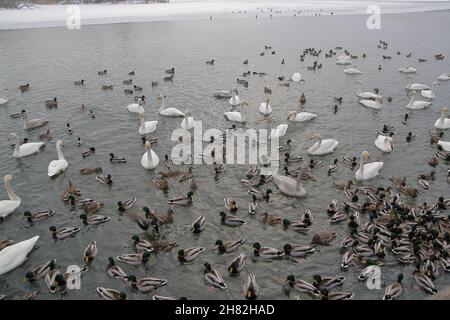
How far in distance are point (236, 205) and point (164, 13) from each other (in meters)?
55.8

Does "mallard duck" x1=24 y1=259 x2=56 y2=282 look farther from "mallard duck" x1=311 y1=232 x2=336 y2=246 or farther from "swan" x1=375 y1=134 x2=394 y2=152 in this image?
"swan" x1=375 y1=134 x2=394 y2=152

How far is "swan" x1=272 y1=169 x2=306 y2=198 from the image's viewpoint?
14395 mm

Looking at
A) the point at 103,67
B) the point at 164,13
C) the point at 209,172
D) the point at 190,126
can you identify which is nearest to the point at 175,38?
the point at 103,67

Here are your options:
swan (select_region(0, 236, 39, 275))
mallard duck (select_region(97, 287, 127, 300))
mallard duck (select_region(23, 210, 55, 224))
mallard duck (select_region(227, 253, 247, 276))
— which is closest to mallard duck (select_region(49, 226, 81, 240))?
swan (select_region(0, 236, 39, 275))

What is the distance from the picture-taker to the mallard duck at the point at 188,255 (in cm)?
1146

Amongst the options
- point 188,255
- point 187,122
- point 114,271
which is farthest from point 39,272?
point 187,122

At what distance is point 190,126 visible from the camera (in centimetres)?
1995

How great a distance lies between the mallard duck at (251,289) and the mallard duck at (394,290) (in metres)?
3.36

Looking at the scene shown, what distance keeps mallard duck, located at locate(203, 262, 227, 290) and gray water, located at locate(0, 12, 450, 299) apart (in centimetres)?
16

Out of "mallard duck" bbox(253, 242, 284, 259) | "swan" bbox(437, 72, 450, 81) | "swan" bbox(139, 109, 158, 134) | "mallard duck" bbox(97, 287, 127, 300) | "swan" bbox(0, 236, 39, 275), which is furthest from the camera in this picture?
"swan" bbox(437, 72, 450, 81)

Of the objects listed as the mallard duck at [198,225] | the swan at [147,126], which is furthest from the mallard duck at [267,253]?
the swan at [147,126]

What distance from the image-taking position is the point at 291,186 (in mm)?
14531

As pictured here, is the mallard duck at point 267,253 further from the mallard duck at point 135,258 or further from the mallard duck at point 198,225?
the mallard duck at point 135,258

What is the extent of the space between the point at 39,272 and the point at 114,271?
6.81ft
